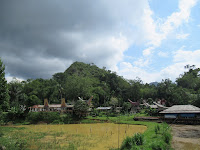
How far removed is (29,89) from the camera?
62.4 m

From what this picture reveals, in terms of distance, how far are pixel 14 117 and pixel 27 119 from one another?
3032 mm

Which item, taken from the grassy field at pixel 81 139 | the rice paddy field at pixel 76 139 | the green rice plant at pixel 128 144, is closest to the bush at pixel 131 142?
the green rice plant at pixel 128 144

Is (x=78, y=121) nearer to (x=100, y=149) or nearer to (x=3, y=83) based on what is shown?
(x=3, y=83)

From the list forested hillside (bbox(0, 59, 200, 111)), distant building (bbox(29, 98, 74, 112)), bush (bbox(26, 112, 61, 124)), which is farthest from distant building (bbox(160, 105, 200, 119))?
distant building (bbox(29, 98, 74, 112))

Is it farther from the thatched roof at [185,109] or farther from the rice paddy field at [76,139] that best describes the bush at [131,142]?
the thatched roof at [185,109]

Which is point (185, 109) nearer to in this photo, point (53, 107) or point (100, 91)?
point (53, 107)

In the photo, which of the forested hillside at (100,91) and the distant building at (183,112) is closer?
the distant building at (183,112)

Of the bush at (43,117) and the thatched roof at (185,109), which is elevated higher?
the thatched roof at (185,109)

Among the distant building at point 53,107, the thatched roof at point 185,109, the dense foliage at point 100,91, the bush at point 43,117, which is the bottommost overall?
the bush at point 43,117

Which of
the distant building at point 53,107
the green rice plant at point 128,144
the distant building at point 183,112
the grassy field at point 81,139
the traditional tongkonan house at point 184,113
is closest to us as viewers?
the green rice plant at point 128,144

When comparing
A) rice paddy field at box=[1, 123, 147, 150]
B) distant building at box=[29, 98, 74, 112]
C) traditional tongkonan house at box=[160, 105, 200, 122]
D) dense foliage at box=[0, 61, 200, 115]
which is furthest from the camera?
dense foliage at box=[0, 61, 200, 115]

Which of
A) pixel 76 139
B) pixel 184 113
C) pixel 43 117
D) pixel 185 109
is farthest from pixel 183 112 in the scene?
pixel 43 117

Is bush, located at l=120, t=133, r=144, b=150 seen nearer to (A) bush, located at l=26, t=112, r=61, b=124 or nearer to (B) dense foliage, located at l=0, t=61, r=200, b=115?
(A) bush, located at l=26, t=112, r=61, b=124

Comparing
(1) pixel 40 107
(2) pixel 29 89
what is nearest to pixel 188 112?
(1) pixel 40 107
